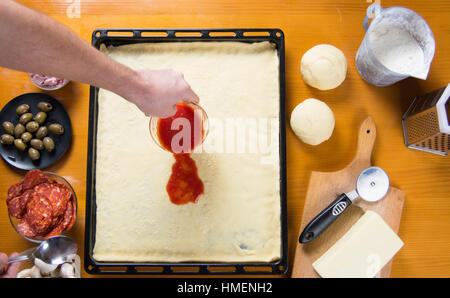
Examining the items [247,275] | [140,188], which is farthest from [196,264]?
[140,188]

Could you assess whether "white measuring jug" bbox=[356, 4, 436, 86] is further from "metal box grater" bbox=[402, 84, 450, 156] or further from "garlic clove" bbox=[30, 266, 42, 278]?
"garlic clove" bbox=[30, 266, 42, 278]

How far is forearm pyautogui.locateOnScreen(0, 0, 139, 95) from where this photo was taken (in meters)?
0.56

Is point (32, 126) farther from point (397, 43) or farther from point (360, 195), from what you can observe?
point (397, 43)

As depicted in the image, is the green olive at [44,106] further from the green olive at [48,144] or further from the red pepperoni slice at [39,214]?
the red pepperoni slice at [39,214]

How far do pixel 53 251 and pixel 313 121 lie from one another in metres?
0.88

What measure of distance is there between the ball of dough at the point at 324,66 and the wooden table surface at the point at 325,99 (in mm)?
58

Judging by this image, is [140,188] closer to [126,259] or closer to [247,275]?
[126,259]

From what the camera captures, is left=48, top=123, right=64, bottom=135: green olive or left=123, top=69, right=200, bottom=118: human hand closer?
left=123, top=69, right=200, bottom=118: human hand

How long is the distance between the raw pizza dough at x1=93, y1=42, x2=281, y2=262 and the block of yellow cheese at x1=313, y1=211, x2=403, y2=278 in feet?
0.55

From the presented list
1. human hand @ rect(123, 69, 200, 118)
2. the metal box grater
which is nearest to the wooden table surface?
the metal box grater

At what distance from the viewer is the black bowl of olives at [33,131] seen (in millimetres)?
1034

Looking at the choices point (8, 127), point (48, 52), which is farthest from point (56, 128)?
point (48, 52)

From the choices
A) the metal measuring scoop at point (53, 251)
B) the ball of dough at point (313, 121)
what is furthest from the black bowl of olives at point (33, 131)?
the ball of dough at point (313, 121)

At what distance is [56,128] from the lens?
104 cm
